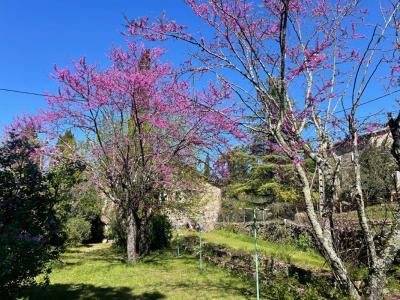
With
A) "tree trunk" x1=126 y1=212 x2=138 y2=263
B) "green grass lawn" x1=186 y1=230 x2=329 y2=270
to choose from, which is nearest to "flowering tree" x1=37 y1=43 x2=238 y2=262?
"tree trunk" x1=126 y1=212 x2=138 y2=263

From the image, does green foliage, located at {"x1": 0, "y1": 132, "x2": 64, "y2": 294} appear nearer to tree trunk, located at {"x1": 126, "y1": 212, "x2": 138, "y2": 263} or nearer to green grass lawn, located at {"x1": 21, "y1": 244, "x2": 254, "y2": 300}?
green grass lawn, located at {"x1": 21, "y1": 244, "x2": 254, "y2": 300}

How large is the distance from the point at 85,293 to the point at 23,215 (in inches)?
134

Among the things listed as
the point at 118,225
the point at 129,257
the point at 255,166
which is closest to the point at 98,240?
the point at 118,225

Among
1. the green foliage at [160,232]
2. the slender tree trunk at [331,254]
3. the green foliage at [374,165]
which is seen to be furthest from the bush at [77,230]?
the slender tree trunk at [331,254]

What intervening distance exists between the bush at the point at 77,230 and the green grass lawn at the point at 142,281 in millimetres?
3901

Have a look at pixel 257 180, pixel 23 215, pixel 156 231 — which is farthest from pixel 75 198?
pixel 257 180

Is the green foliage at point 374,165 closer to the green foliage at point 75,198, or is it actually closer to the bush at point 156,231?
the bush at point 156,231

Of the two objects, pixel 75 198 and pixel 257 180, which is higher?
pixel 257 180

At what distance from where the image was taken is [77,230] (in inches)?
643

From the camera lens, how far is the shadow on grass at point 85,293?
7.45 metres

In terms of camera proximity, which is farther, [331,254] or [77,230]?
[77,230]

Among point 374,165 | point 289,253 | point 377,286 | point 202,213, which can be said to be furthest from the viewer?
point 202,213

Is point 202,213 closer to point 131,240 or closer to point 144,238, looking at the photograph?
point 144,238

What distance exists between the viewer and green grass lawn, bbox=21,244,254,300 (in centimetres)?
761
